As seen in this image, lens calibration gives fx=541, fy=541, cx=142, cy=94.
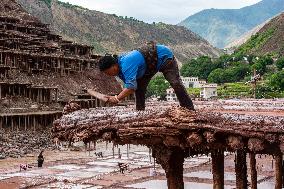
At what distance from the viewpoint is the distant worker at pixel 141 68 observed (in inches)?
347

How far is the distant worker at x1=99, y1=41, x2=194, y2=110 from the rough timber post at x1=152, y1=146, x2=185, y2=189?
84cm

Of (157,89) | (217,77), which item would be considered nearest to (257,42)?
(217,77)

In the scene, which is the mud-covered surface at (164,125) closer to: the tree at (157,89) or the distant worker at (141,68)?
the distant worker at (141,68)

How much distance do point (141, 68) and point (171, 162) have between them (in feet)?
6.12

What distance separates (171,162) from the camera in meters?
9.71

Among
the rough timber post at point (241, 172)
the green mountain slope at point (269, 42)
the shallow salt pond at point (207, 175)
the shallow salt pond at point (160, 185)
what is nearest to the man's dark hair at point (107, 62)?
the rough timber post at point (241, 172)

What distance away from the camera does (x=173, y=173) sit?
9.88 metres

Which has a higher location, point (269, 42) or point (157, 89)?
point (269, 42)

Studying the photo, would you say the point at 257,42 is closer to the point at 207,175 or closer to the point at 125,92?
the point at 207,175

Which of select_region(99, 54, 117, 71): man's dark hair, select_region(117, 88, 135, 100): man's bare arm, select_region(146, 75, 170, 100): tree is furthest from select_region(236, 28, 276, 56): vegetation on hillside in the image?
select_region(117, 88, 135, 100): man's bare arm

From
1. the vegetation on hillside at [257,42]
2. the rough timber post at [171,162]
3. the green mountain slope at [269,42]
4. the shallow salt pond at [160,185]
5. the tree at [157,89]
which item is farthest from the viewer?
the vegetation on hillside at [257,42]

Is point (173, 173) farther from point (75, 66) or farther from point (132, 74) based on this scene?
point (75, 66)

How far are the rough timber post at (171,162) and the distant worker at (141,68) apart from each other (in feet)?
2.76

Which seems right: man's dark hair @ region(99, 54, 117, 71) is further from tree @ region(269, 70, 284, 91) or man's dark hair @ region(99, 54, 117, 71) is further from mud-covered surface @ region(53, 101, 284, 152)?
tree @ region(269, 70, 284, 91)
